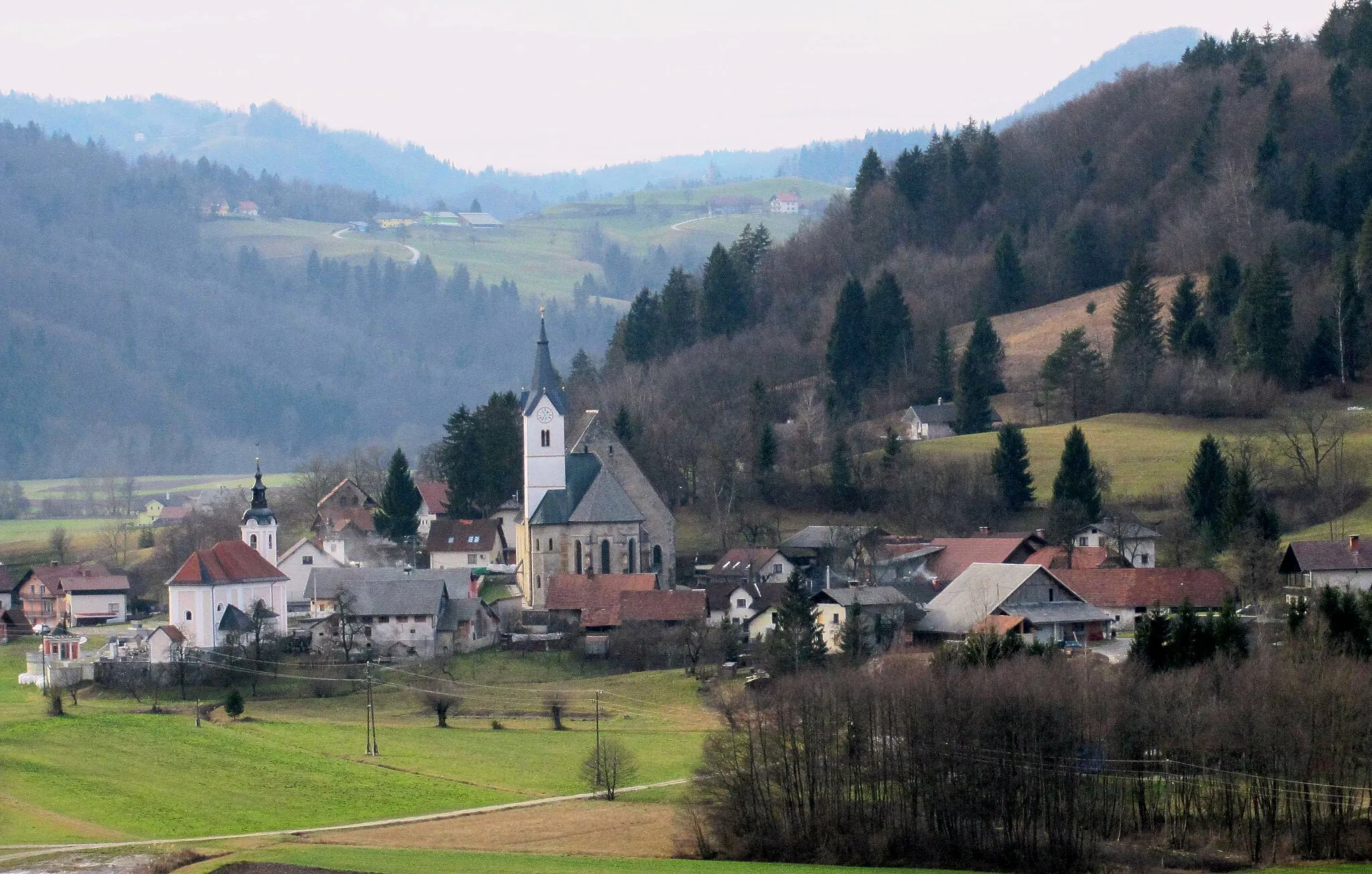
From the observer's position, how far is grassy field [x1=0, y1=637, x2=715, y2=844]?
146ft

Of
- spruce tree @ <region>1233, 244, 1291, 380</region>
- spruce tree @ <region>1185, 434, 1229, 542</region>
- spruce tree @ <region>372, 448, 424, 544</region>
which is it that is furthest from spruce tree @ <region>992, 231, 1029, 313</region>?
spruce tree @ <region>372, 448, 424, 544</region>

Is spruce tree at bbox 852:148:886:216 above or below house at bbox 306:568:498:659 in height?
above

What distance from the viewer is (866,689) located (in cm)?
4375

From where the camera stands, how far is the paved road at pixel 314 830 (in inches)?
1559

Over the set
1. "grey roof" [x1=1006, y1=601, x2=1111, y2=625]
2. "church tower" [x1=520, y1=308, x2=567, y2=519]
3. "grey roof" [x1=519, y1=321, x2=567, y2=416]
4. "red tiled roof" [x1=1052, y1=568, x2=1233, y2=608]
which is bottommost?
"grey roof" [x1=1006, y1=601, x2=1111, y2=625]

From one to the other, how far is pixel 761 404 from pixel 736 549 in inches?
566

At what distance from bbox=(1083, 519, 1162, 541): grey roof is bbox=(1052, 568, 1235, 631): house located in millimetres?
4726

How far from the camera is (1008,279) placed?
110m

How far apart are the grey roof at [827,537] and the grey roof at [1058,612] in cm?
1182

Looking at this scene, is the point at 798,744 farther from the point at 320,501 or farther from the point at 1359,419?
the point at 320,501

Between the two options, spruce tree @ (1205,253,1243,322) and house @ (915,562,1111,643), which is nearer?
house @ (915,562,1111,643)

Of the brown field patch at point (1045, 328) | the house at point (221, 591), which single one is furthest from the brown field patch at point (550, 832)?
the brown field patch at point (1045, 328)

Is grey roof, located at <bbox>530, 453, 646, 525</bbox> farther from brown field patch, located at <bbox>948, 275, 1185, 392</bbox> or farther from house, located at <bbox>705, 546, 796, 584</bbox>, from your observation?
brown field patch, located at <bbox>948, 275, 1185, 392</bbox>

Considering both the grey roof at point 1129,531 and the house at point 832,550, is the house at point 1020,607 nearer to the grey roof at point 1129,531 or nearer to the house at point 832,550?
the house at point 832,550
